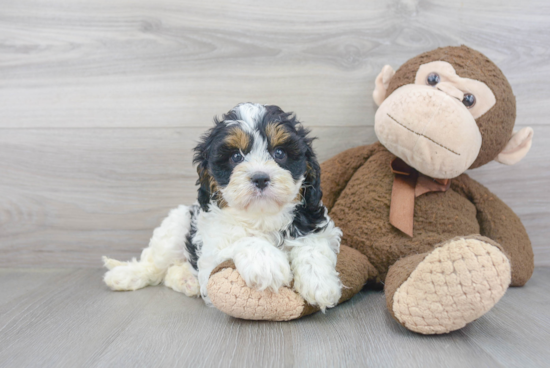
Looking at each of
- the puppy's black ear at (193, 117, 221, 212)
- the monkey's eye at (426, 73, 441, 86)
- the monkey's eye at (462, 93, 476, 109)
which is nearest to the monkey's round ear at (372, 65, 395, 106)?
the monkey's eye at (426, 73, 441, 86)

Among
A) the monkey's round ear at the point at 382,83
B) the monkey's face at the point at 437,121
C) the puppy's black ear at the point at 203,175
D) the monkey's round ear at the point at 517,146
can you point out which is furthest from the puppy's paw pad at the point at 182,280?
the monkey's round ear at the point at 517,146

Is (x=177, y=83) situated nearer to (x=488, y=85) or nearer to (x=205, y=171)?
(x=205, y=171)

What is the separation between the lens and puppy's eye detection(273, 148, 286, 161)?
1365 millimetres

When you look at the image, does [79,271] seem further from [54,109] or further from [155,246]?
[54,109]

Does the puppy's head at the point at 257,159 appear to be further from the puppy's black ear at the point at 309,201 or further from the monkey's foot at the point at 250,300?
the monkey's foot at the point at 250,300

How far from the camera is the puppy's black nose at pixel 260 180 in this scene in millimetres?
1255

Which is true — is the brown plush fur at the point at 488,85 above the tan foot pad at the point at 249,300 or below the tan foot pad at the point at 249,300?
above

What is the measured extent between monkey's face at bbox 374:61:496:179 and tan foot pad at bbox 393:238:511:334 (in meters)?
0.43

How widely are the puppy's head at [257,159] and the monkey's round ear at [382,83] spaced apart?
582mm

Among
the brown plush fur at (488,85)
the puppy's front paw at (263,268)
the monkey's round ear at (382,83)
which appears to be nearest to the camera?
the puppy's front paw at (263,268)

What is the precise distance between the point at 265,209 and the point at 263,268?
0.63 ft

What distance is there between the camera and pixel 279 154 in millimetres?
1372

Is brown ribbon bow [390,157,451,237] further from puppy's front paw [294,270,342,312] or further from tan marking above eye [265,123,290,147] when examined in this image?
tan marking above eye [265,123,290,147]

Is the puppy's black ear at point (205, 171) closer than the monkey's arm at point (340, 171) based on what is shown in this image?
Yes
